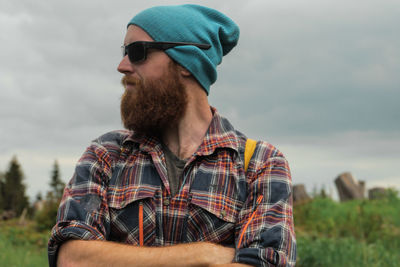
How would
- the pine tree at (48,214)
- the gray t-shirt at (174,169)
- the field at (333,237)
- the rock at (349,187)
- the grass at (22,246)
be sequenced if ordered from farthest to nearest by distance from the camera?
the rock at (349,187), the pine tree at (48,214), the field at (333,237), the grass at (22,246), the gray t-shirt at (174,169)

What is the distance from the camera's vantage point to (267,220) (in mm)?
3443

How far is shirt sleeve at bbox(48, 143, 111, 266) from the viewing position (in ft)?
11.1

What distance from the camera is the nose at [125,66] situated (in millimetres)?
3789

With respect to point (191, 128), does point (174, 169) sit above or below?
below

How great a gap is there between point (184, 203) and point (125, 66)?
3.63 ft

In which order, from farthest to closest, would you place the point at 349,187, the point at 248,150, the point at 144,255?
the point at 349,187
the point at 248,150
the point at 144,255

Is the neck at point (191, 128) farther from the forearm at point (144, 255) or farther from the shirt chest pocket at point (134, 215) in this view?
the forearm at point (144, 255)

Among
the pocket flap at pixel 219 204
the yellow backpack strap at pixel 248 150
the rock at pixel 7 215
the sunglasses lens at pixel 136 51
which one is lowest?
the rock at pixel 7 215

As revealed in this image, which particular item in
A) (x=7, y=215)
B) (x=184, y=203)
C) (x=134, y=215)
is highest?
(x=184, y=203)

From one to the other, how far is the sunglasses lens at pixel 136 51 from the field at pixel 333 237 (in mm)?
4880

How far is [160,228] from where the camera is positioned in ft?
11.4

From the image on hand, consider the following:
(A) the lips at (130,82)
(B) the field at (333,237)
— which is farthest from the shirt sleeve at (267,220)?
(B) the field at (333,237)

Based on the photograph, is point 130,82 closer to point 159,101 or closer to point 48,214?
point 159,101

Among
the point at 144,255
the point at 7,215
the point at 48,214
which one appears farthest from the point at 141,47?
the point at 7,215
